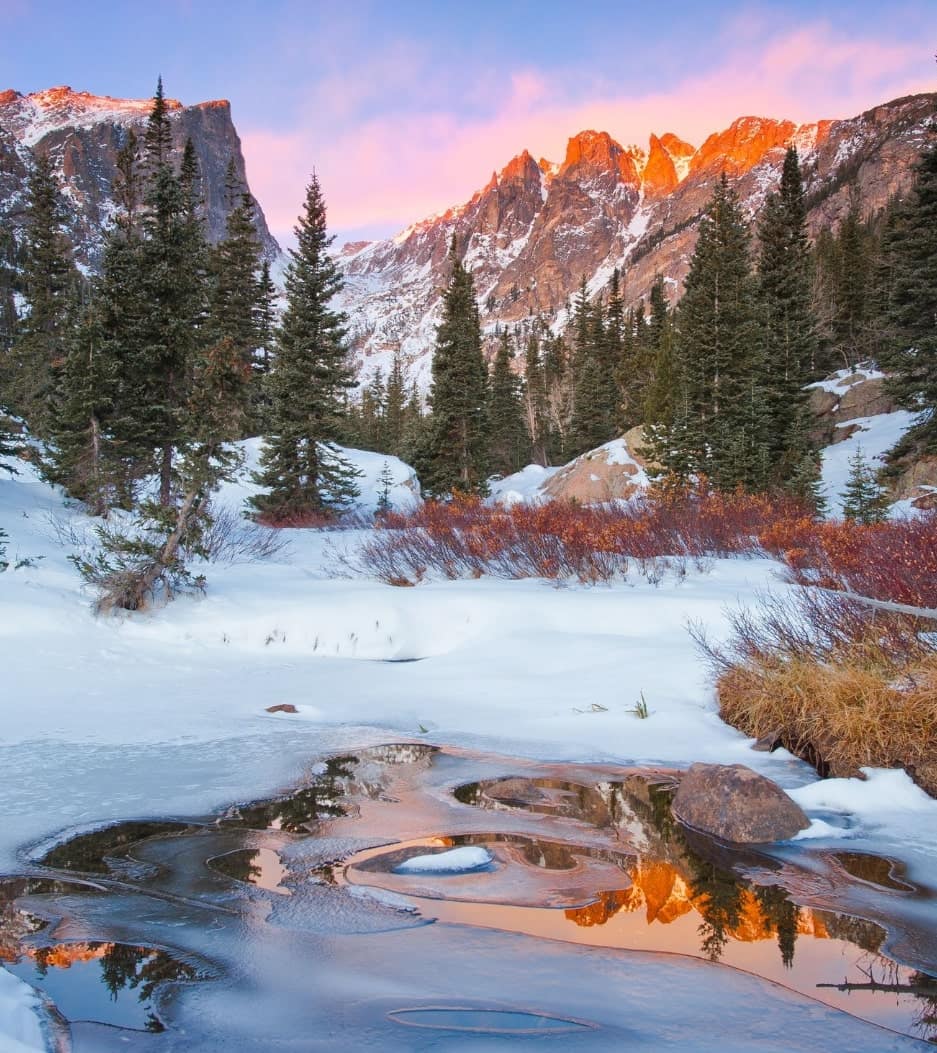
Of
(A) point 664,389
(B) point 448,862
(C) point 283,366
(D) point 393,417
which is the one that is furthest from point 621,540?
(D) point 393,417

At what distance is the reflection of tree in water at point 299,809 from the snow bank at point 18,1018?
6.55ft

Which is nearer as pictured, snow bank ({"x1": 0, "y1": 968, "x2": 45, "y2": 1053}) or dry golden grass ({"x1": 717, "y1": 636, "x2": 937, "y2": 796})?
snow bank ({"x1": 0, "y1": 968, "x2": 45, "y2": 1053})

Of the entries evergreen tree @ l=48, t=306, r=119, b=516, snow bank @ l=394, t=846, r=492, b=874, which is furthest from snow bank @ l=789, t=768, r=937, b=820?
evergreen tree @ l=48, t=306, r=119, b=516

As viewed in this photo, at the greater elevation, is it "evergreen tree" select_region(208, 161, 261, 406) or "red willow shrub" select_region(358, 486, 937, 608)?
"evergreen tree" select_region(208, 161, 261, 406)

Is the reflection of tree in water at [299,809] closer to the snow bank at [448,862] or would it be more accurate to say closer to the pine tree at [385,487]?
the snow bank at [448,862]

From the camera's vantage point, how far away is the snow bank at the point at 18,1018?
2.02 m

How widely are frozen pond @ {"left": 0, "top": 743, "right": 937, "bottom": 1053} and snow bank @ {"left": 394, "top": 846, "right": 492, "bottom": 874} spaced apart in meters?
0.01

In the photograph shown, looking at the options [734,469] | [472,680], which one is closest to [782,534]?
[472,680]

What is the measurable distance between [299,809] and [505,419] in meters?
51.9

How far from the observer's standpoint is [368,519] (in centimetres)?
2327

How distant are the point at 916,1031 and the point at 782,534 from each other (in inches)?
439

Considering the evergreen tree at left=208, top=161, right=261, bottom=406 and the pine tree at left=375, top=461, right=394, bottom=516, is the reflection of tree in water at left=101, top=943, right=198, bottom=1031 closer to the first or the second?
the pine tree at left=375, top=461, right=394, bottom=516

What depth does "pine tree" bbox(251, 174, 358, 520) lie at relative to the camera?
2364 cm

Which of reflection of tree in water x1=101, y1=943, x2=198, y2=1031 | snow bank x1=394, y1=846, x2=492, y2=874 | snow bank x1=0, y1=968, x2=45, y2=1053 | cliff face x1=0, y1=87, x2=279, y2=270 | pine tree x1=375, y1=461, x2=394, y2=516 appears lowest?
snow bank x1=394, y1=846, x2=492, y2=874
